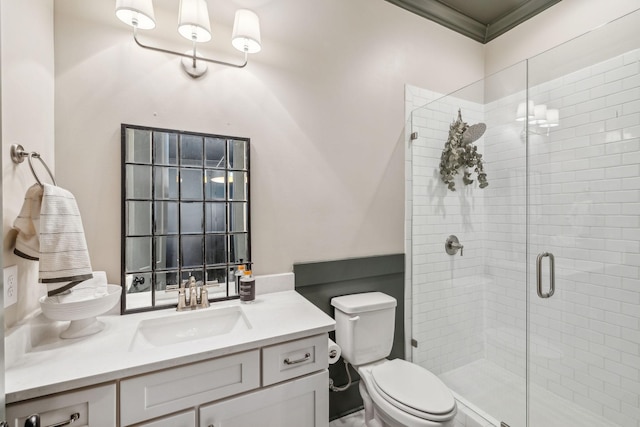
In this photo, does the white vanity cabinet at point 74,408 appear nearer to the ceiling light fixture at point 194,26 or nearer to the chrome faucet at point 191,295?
the chrome faucet at point 191,295

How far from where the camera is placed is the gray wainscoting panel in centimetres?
180

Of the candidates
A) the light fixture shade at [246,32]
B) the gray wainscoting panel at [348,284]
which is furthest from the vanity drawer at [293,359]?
the light fixture shade at [246,32]

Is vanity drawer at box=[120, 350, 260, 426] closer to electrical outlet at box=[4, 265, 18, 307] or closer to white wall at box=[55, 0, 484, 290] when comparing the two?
electrical outlet at box=[4, 265, 18, 307]

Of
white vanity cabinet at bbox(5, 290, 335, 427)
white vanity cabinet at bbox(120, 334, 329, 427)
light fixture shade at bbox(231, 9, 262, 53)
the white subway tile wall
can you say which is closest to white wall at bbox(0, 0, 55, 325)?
white vanity cabinet at bbox(5, 290, 335, 427)

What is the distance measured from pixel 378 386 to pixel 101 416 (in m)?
1.21

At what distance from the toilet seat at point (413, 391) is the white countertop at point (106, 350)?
56cm

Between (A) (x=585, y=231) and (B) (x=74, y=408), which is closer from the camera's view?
(B) (x=74, y=408)

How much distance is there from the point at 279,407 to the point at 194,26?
170 cm

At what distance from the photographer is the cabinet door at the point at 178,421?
98cm

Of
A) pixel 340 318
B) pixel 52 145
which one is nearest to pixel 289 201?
pixel 340 318

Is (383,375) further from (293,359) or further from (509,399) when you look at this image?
(509,399)

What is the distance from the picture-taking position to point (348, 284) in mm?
1925

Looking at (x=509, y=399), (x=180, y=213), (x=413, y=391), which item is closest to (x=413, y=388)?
(x=413, y=391)

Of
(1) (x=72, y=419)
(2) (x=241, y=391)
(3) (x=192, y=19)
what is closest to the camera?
(1) (x=72, y=419)
